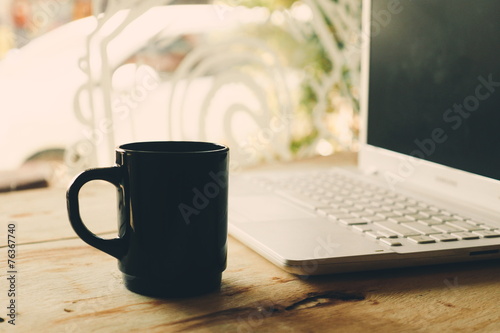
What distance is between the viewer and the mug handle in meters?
0.48

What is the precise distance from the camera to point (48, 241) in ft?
2.27

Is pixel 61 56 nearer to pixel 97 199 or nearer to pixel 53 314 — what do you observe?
pixel 97 199

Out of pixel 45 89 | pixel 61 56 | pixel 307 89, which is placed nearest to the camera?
pixel 61 56

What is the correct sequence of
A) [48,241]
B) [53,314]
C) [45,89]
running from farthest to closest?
[45,89] → [48,241] → [53,314]

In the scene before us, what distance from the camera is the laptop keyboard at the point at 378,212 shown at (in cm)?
61

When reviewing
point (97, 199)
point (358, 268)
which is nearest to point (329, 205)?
point (358, 268)

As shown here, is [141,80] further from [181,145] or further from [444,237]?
[444,237]

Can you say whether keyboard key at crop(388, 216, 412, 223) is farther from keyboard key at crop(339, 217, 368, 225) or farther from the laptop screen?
the laptop screen

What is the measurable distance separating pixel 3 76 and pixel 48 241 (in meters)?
0.62

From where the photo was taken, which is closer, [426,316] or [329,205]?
[426,316]

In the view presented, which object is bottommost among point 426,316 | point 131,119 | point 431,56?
point 426,316

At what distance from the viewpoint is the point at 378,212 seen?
0.70 m

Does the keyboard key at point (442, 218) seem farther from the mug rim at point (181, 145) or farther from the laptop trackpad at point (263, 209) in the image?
the mug rim at point (181, 145)

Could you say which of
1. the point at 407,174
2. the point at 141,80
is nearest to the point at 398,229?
the point at 407,174
